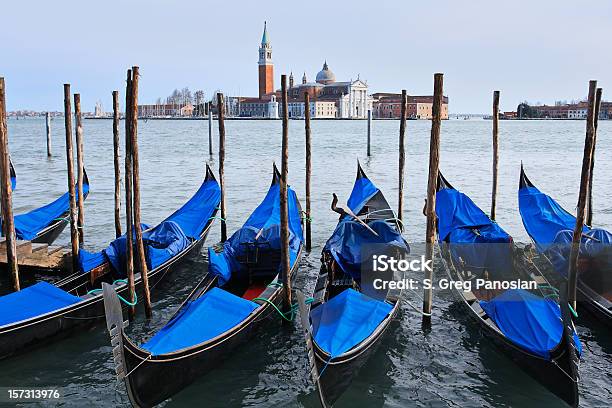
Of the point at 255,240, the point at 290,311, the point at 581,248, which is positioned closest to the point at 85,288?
the point at 255,240

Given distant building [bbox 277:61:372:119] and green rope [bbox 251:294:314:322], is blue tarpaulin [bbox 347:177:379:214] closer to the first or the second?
green rope [bbox 251:294:314:322]

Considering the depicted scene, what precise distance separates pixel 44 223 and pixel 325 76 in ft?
275

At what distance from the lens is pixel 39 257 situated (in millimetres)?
6434

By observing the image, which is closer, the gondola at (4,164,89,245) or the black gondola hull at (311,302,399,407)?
the black gondola hull at (311,302,399,407)

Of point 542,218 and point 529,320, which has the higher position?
point 542,218

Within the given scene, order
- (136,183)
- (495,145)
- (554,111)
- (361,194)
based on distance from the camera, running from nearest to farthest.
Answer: (136,183)
(495,145)
(361,194)
(554,111)

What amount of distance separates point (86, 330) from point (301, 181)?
10297 millimetres

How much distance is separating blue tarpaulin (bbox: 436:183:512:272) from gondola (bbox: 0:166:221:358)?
294 centimetres

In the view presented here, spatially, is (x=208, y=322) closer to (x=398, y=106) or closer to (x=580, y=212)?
(x=580, y=212)

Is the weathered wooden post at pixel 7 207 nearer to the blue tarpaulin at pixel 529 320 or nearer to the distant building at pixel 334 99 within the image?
the blue tarpaulin at pixel 529 320

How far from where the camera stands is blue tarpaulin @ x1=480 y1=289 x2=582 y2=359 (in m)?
4.00

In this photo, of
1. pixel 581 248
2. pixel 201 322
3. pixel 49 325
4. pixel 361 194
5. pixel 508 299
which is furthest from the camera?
pixel 361 194

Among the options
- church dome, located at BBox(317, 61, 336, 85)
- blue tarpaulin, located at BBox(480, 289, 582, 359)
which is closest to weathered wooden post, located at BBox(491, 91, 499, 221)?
blue tarpaulin, located at BBox(480, 289, 582, 359)

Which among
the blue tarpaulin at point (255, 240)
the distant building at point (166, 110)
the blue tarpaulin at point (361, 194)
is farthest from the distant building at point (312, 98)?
the blue tarpaulin at point (255, 240)
